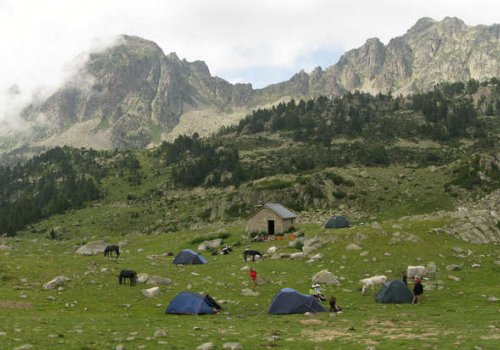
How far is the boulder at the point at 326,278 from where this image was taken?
35.8 meters

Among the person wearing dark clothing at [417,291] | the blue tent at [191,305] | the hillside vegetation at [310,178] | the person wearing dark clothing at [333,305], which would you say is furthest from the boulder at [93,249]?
the person wearing dark clothing at [417,291]

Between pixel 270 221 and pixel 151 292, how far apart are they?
3765cm

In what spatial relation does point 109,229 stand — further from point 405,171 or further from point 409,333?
point 409,333

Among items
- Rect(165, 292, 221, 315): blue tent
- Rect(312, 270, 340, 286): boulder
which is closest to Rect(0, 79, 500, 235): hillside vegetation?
Rect(312, 270, 340, 286): boulder

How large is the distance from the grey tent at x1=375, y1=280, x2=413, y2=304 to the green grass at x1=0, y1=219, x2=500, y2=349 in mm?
1032

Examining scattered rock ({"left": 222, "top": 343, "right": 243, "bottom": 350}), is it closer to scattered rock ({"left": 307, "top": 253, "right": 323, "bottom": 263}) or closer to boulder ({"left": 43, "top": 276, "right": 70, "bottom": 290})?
boulder ({"left": 43, "top": 276, "right": 70, "bottom": 290})

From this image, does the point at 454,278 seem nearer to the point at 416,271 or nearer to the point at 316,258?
the point at 416,271

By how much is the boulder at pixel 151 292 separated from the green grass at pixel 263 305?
0.64 m

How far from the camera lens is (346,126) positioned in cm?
19050

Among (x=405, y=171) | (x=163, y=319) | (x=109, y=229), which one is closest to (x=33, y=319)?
(x=163, y=319)

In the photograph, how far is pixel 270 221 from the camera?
228ft

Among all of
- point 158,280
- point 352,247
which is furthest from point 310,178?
point 158,280

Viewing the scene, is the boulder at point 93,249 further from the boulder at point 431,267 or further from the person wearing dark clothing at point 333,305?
the person wearing dark clothing at point 333,305

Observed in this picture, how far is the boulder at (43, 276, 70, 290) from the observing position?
114ft
